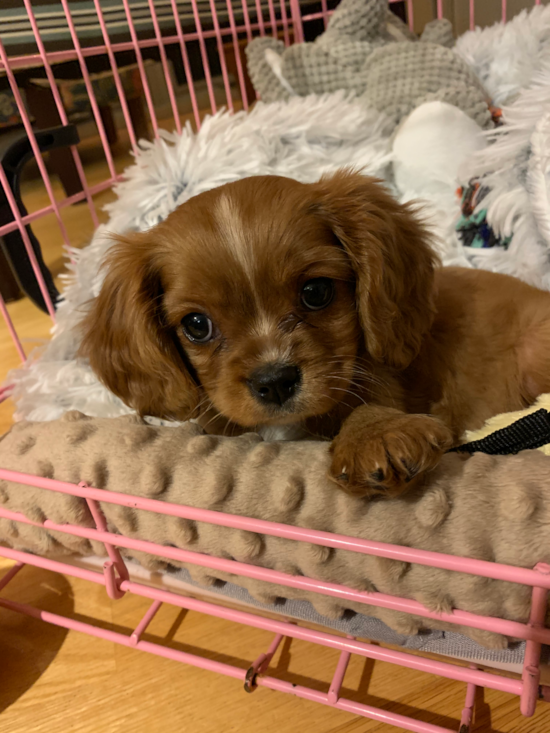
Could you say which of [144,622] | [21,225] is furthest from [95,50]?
[144,622]

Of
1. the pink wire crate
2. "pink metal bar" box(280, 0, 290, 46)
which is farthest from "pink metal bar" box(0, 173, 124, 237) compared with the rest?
"pink metal bar" box(280, 0, 290, 46)

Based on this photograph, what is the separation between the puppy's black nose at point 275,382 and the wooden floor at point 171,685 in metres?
0.58

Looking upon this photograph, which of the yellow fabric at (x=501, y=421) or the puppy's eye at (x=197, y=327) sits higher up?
the puppy's eye at (x=197, y=327)

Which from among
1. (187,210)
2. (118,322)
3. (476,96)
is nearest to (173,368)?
(118,322)

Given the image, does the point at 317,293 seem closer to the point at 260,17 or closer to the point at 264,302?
the point at 264,302

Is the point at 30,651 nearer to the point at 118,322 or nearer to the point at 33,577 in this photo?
the point at 33,577

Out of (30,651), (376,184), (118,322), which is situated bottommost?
(30,651)

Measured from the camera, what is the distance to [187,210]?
49.1 inches

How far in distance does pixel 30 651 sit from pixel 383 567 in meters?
0.94

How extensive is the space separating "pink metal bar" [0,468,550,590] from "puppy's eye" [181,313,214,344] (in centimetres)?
41

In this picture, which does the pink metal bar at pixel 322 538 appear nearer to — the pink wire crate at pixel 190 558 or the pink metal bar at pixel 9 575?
the pink wire crate at pixel 190 558

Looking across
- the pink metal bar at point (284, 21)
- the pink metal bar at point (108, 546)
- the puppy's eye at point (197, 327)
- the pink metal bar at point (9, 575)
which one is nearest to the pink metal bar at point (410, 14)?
the pink metal bar at point (284, 21)

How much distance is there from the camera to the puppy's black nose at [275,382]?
3.55 feet

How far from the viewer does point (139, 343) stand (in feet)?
4.10
